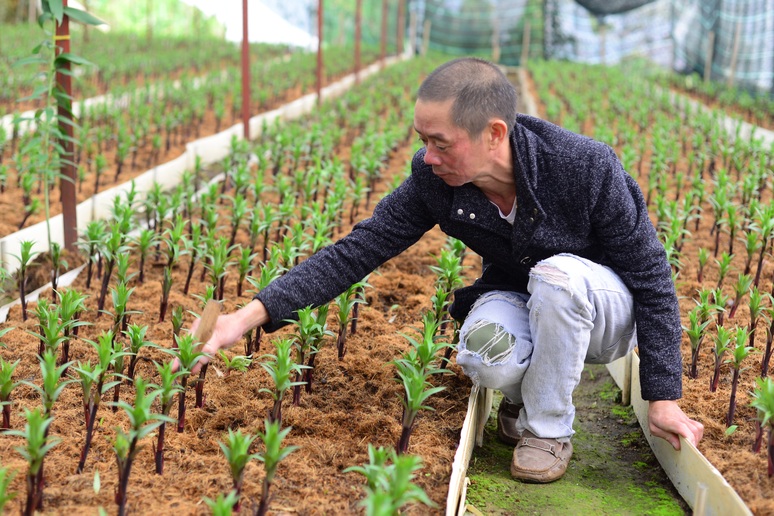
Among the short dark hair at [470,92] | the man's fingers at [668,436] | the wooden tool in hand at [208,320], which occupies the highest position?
the short dark hair at [470,92]

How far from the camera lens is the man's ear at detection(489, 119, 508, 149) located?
2898 millimetres

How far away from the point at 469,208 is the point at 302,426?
1110 mm

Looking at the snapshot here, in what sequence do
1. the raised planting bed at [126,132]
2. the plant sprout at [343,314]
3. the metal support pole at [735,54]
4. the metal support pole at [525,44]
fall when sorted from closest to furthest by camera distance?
the plant sprout at [343,314] < the raised planting bed at [126,132] < the metal support pole at [735,54] < the metal support pole at [525,44]

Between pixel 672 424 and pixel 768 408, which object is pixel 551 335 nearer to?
pixel 672 424

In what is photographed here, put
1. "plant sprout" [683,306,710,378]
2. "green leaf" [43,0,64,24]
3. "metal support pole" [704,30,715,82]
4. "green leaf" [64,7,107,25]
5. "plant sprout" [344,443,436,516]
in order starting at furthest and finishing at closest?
"metal support pole" [704,30,715,82], "green leaf" [64,7,107,25], "green leaf" [43,0,64,24], "plant sprout" [683,306,710,378], "plant sprout" [344,443,436,516]

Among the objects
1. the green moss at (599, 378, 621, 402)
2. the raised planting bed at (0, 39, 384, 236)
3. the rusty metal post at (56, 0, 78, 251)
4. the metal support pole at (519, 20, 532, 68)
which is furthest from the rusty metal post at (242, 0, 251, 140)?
the metal support pole at (519, 20, 532, 68)

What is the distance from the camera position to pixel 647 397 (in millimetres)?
3027

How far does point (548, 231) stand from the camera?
315 cm

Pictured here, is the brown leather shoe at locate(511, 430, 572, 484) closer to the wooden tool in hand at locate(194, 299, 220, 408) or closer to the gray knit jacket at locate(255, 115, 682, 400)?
the gray knit jacket at locate(255, 115, 682, 400)

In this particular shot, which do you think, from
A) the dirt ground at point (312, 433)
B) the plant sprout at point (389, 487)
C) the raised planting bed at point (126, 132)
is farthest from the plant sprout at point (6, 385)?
the raised planting bed at point (126, 132)

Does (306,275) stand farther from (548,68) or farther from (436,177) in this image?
(548,68)

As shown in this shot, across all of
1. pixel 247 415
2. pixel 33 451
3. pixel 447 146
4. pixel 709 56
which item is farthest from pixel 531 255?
pixel 709 56

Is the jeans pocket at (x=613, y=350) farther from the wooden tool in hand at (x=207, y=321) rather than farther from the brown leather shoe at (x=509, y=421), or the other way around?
the wooden tool in hand at (x=207, y=321)

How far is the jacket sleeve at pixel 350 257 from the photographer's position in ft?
9.95
